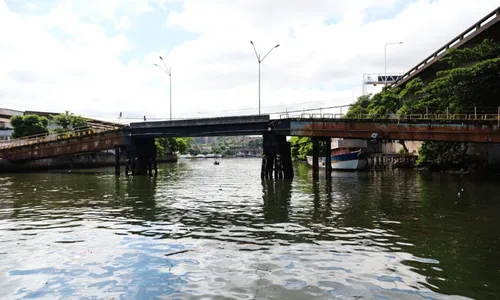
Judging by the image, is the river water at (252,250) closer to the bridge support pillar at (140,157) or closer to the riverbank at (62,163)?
the bridge support pillar at (140,157)

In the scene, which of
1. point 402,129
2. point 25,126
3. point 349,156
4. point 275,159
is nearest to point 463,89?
point 402,129

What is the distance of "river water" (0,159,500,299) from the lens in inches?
385

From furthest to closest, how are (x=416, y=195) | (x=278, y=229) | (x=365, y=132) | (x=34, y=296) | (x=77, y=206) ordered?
(x=365, y=132) → (x=416, y=195) → (x=77, y=206) → (x=278, y=229) → (x=34, y=296)

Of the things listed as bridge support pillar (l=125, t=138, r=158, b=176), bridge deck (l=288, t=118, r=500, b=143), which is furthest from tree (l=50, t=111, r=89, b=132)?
bridge deck (l=288, t=118, r=500, b=143)

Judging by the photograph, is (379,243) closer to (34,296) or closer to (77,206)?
(34,296)

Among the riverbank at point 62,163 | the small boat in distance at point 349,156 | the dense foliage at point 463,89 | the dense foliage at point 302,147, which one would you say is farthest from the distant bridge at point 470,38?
the riverbank at point 62,163

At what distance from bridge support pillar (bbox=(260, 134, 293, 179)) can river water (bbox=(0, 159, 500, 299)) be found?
20.5m

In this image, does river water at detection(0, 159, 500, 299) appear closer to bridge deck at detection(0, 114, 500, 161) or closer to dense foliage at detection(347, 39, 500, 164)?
bridge deck at detection(0, 114, 500, 161)

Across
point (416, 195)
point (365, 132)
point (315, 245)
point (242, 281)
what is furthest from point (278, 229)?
point (365, 132)

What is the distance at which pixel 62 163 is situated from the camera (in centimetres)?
7462

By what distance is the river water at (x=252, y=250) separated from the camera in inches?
385

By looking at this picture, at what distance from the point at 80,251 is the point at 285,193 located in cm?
2032

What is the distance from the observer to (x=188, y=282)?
1023 centimetres

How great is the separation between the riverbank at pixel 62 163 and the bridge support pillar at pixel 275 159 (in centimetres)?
4335
